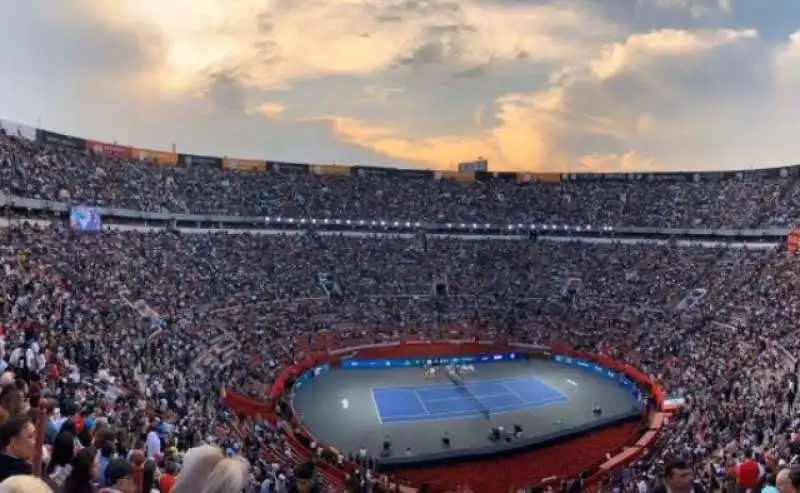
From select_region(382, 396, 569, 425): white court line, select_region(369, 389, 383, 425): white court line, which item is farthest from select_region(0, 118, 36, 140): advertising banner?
select_region(382, 396, 569, 425): white court line

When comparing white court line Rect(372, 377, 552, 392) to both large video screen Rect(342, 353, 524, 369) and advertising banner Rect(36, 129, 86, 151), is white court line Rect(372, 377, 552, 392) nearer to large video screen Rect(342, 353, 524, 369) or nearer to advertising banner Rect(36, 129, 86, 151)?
large video screen Rect(342, 353, 524, 369)

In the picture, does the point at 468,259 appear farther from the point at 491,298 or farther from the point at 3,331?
the point at 3,331

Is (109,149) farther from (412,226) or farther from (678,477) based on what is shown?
(678,477)

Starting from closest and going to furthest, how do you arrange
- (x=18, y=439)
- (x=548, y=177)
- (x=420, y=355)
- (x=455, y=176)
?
(x=18, y=439) → (x=420, y=355) → (x=455, y=176) → (x=548, y=177)

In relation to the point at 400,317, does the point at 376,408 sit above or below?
below

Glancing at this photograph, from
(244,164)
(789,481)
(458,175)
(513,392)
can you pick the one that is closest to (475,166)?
(458,175)

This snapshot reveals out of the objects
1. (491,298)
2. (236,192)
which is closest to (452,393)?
(491,298)
